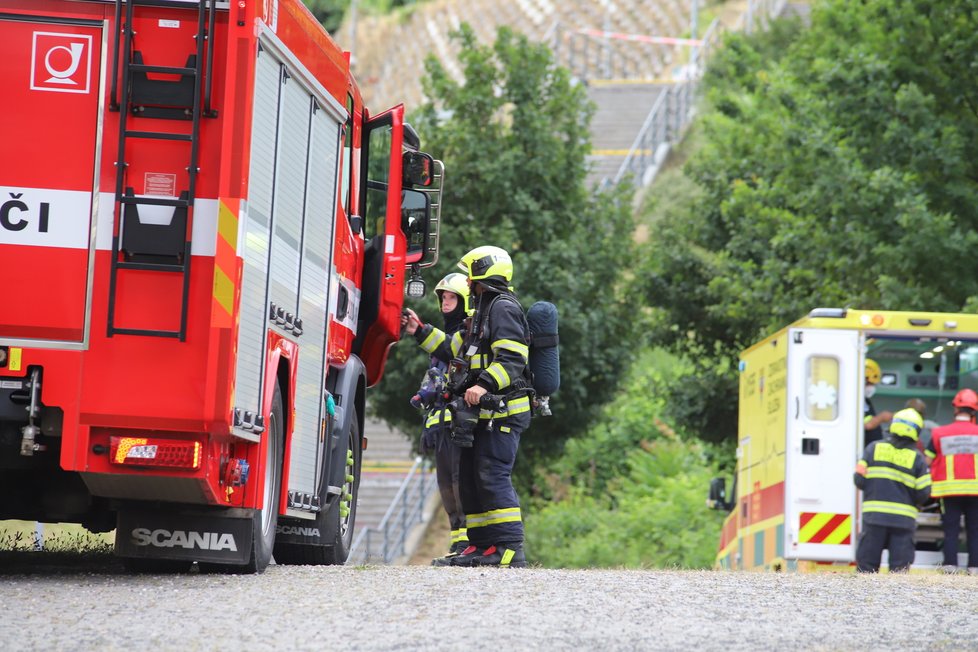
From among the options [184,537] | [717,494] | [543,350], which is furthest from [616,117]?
[184,537]

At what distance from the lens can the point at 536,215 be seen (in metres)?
19.9

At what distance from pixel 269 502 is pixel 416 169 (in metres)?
3.00

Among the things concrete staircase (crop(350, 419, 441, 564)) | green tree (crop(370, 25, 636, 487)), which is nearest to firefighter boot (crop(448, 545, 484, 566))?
green tree (crop(370, 25, 636, 487))

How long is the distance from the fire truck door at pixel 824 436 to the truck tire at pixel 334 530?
4255mm

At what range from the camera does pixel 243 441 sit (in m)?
8.27

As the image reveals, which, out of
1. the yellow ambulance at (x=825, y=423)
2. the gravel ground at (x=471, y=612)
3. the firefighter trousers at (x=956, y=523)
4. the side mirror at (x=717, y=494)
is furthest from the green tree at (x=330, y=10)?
the gravel ground at (x=471, y=612)

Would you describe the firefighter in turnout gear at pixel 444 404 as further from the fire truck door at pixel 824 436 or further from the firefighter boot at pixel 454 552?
the fire truck door at pixel 824 436

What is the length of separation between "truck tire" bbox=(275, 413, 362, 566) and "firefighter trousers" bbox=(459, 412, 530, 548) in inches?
31.0

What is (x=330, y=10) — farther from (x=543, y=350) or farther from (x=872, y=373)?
(x=543, y=350)

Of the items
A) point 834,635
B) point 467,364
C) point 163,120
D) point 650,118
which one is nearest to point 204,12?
point 163,120

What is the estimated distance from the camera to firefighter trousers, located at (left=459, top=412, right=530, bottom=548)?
10.3 meters

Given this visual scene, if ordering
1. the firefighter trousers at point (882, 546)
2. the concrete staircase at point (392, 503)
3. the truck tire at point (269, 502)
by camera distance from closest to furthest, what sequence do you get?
the truck tire at point (269, 502)
the firefighter trousers at point (882, 546)
the concrete staircase at point (392, 503)

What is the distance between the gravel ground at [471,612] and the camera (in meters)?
6.38

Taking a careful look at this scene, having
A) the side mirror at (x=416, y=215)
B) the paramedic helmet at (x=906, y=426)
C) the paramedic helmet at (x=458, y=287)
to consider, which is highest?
the side mirror at (x=416, y=215)
